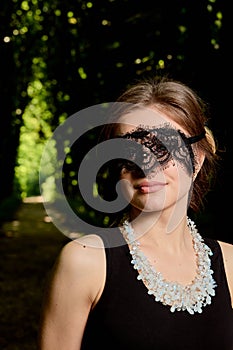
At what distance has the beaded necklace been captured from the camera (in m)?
1.56

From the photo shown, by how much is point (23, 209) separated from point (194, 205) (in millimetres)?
15306

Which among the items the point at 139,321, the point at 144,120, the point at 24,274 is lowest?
the point at 24,274

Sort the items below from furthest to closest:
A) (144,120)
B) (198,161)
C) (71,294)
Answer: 1. (198,161)
2. (144,120)
3. (71,294)

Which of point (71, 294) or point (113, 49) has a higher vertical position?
point (113, 49)

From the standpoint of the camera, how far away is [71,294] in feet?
4.82

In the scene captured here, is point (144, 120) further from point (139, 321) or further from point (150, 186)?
point (139, 321)

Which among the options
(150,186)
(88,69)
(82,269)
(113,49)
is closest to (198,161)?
(150,186)

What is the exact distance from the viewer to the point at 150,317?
152cm

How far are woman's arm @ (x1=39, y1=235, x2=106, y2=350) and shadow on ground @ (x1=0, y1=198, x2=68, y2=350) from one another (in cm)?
408

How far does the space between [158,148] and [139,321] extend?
484mm

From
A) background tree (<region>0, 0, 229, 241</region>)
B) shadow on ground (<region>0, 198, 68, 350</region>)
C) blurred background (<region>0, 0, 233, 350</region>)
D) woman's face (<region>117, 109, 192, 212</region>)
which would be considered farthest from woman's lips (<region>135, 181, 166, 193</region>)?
shadow on ground (<region>0, 198, 68, 350</region>)

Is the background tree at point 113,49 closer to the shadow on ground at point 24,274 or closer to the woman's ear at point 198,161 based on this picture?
the shadow on ground at point 24,274

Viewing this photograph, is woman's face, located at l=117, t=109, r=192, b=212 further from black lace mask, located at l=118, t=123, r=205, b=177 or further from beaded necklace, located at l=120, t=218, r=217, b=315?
beaded necklace, located at l=120, t=218, r=217, b=315

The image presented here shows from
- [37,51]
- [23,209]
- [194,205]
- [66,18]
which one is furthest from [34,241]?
[194,205]
